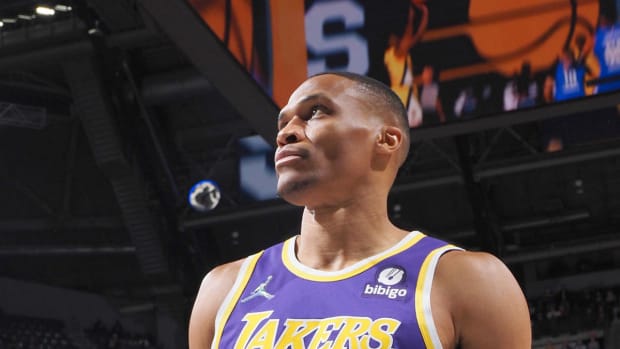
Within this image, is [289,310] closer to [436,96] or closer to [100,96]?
[436,96]

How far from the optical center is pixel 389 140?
234 cm

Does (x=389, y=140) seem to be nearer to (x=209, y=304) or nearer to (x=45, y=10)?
(x=209, y=304)

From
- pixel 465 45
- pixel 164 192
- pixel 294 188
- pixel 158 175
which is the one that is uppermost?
pixel 294 188

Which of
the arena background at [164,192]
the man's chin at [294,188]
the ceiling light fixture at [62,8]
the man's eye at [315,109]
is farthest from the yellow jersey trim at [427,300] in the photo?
the ceiling light fixture at [62,8]

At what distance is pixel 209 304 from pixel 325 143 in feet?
1.81

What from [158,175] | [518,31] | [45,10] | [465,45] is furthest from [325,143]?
[158,175]

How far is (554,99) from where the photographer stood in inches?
308

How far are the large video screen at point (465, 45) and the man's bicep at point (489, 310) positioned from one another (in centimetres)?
558

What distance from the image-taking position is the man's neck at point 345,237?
90.7 inches

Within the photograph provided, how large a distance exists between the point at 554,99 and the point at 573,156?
8910 millimetres

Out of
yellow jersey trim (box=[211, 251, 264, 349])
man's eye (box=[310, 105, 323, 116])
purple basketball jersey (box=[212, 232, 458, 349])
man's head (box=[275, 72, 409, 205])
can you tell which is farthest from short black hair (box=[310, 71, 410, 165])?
yellow jersey trim (box=[211, 251, 264, 349])

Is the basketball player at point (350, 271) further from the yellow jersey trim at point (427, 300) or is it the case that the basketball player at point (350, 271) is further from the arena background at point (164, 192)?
the arena background at point (164, 192)

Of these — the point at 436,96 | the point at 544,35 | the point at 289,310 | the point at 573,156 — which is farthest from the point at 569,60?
the point at 573,156

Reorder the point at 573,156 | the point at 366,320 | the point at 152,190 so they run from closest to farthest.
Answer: the point at 366,320, the point at 573,156, the point at 152,190
